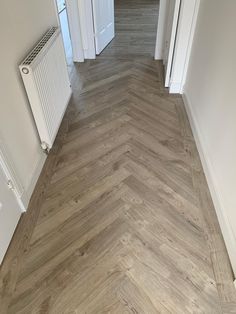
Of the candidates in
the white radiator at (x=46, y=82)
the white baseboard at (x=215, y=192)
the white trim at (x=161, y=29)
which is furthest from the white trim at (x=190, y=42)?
the white radiator at (x=46, y=82)

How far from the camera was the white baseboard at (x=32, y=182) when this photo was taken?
5.43 feet

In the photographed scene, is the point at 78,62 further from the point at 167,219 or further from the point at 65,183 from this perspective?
the point at 167,219

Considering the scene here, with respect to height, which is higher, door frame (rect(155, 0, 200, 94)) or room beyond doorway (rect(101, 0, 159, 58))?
door frame (rect(155, 0, 200, 94))

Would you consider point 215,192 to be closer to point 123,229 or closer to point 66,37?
point 123,229

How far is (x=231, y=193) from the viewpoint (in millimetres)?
1437

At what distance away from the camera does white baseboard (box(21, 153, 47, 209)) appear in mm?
1656

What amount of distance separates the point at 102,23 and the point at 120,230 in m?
3.11

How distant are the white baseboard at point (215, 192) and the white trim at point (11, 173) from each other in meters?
1.28

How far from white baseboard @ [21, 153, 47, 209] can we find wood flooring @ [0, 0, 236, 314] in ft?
0.14

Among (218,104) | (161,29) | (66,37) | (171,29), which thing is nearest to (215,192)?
(218,104)

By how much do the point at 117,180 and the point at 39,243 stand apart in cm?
68

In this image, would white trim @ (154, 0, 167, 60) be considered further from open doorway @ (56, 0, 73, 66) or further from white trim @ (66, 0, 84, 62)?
open doorway @ (56, 0, 73, 66)

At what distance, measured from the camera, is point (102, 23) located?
11.6 feet

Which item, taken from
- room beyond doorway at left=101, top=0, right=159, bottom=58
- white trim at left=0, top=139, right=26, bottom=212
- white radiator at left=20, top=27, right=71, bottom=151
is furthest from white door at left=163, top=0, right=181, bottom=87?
white trim at left=0, top=139, right=26, bottom=212
